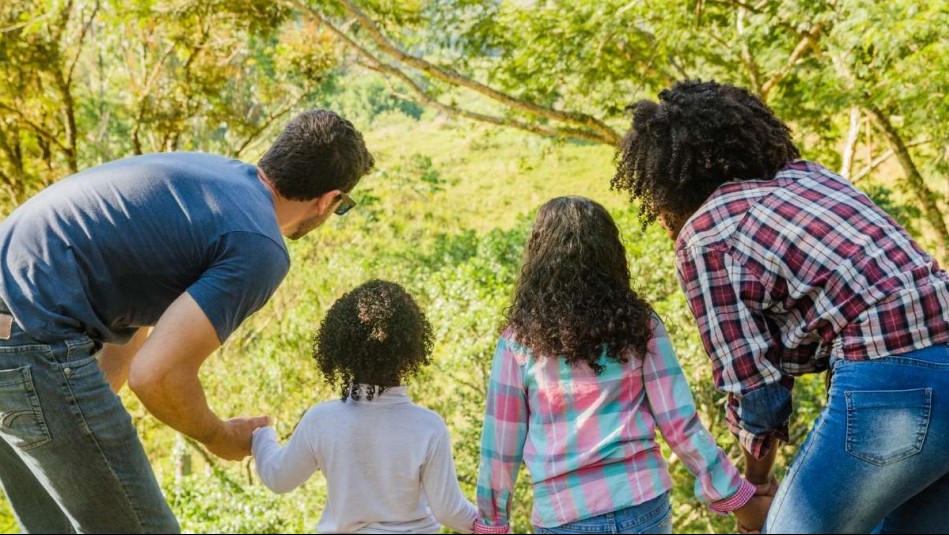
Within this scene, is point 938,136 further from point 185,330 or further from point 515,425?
point 185,330

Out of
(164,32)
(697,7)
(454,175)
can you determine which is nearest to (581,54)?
(697,7)

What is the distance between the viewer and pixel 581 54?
19.5 ft

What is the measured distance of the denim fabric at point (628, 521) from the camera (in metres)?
2.04

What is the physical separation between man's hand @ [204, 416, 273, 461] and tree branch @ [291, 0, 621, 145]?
151 inches

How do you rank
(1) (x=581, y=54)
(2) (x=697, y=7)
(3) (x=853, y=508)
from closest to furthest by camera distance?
(3) (x=853, y=508), (2) (x=697, y=7), (1) (x=581, y=54)

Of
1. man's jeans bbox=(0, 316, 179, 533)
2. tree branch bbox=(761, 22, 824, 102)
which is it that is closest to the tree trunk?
tree branch bbox=(761, 22, 824, 102)

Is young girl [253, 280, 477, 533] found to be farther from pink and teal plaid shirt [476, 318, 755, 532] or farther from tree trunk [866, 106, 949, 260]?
tree trunk [866, 106, 949, 260]

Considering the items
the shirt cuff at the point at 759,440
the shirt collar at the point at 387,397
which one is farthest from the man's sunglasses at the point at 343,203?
the shirt cuff at the point at 759,440

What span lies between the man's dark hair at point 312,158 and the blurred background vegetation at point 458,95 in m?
2.56

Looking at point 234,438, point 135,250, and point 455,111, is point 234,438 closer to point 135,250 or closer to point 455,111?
point 135,250

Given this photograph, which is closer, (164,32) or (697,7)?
(697,7)

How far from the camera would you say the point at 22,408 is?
1811 millimetres

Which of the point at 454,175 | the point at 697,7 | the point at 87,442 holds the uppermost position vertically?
the point at 697,7

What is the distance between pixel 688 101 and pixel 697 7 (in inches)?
153
